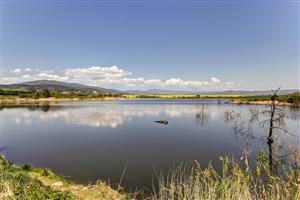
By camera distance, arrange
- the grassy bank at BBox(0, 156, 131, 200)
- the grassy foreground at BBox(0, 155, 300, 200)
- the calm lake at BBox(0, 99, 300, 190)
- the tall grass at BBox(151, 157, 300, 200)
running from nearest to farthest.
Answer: the tall grass at BBox(151, 157, 300, 200) → the grassy foreground at BBox(0, 155, 300, 200) → the grassy bank at BBox(0, 156, 131, 200) → the calm lake at BBox(0, 99, 300, 190)

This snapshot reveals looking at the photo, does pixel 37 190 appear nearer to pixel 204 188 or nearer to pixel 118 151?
pixel 204 188

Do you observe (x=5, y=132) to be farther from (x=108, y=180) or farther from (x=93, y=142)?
(x=108, y=180)

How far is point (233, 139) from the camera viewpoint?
17844 millimetres

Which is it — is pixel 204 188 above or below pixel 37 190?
below

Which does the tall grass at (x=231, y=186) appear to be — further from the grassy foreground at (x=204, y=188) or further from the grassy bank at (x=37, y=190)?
the grassy bank at (x=37, y=190)

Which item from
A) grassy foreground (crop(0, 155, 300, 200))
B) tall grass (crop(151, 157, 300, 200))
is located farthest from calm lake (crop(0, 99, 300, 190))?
tall grass (crop(151, 157, 300, 200))

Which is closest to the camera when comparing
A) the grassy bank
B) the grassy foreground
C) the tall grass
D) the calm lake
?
the tall grass

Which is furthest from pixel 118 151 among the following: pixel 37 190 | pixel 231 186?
pixel 231 186

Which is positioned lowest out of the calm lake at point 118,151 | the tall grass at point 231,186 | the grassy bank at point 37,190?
the calm lake at point 118,151

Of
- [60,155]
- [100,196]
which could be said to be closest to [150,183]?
[100,196]

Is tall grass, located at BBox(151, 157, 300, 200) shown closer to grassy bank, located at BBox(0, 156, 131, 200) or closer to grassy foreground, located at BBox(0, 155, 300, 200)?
grassy foreground, located at BBox(0, 155, 300, 200)

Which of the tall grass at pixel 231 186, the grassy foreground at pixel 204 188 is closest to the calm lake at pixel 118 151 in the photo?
the grassy foreground at pixel 204 188

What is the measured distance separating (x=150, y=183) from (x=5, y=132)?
1932 cm

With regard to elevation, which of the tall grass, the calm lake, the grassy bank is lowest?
the calm lake
